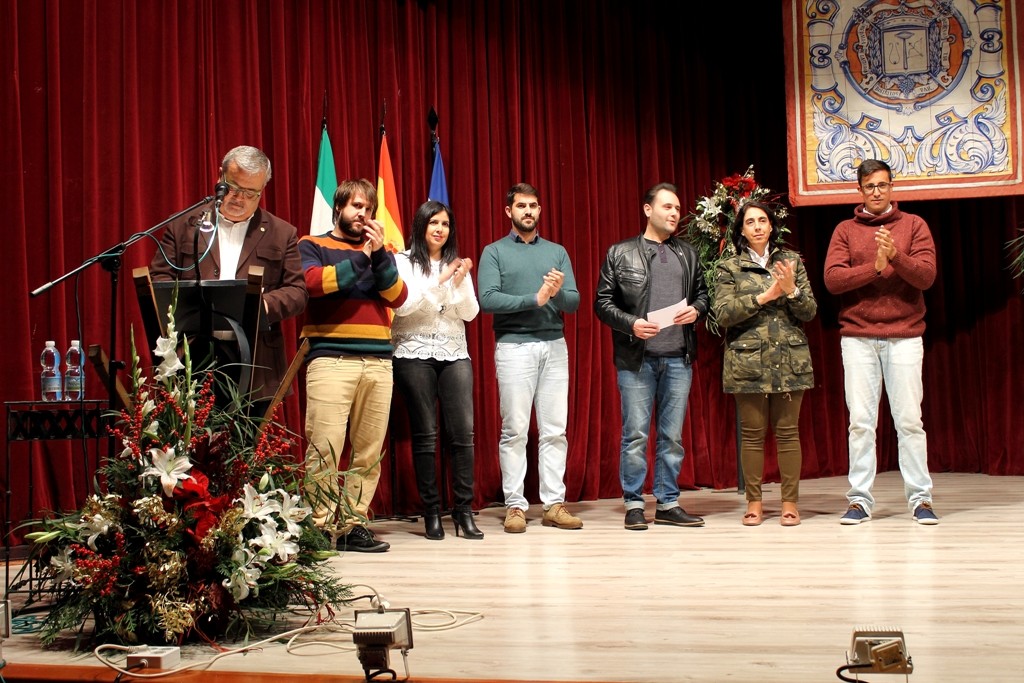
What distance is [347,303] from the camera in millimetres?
4289

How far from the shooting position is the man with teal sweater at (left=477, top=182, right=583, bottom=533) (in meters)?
4.71

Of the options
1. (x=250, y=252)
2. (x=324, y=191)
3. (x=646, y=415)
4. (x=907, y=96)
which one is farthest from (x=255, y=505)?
(x=907, y=96)

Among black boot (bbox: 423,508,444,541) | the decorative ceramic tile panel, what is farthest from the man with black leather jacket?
the decorative ceramic tile panel

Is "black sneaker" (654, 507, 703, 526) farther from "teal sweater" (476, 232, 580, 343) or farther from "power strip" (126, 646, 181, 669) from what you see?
"power strip" (126, 646, 181, 669)

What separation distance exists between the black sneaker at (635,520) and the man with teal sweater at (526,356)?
216 mm

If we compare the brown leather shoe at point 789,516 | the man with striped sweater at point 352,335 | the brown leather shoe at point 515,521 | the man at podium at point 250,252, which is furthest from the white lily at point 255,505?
the brown leather shoe at point 789,516

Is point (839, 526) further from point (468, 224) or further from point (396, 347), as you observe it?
point (468, 224)

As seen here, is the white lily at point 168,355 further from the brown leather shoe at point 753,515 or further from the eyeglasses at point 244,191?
the brown leather shoe at point 753,515

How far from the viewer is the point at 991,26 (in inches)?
229

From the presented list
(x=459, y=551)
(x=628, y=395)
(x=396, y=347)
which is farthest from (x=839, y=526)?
(x=396, y=347)

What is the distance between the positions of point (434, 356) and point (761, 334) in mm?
1415

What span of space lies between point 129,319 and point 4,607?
188 cm

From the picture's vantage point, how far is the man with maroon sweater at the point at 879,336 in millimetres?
4559

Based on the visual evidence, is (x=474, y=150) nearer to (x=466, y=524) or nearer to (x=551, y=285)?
(x=551, y=285)
